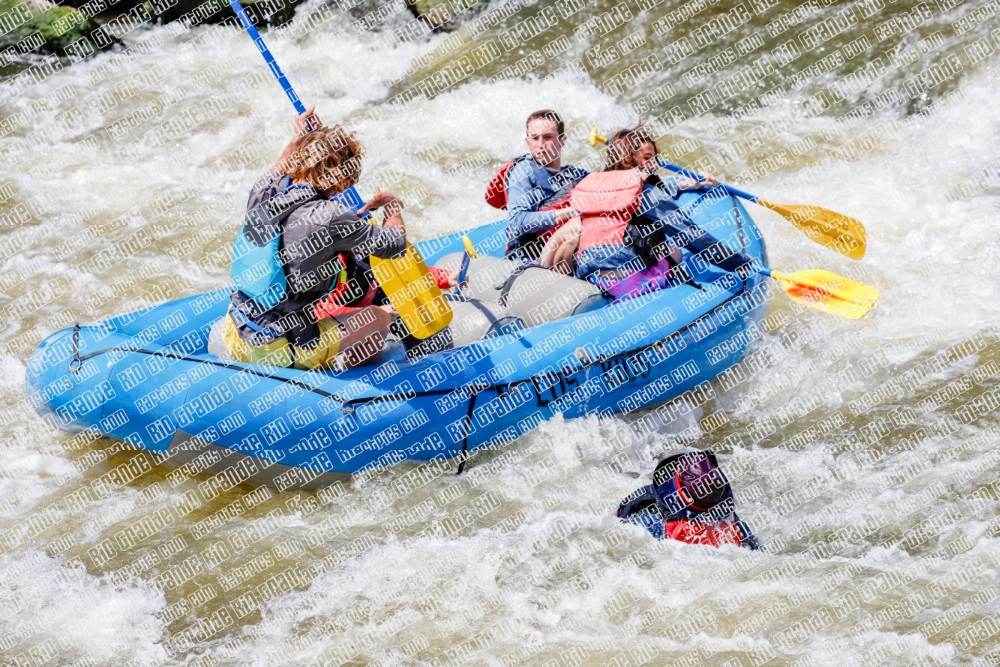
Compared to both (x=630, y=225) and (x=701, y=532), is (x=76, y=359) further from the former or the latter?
(x=701, y=532)

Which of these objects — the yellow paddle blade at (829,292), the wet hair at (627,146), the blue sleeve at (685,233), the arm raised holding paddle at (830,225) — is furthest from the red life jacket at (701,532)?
the arm raised holding paddle at (830,225)

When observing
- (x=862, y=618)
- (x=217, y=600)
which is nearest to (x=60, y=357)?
(x=217, y=600)

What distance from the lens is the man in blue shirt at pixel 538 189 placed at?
5086 millimetres

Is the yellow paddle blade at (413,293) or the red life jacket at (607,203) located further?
the red life jacket at (607,203)

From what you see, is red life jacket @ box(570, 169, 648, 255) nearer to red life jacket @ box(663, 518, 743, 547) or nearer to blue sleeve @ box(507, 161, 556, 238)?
blue sleeve @ box(507, 161, 556, 238)

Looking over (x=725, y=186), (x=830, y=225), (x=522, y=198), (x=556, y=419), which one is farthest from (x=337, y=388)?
(x=830, y=225)

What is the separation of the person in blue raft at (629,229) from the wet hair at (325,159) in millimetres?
1475

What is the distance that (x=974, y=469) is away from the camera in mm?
4613

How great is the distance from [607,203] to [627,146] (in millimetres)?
275

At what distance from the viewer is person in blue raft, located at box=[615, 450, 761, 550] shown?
4.04 meters

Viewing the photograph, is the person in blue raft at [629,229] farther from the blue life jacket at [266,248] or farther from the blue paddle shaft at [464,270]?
the blue life jacket at [266,248]

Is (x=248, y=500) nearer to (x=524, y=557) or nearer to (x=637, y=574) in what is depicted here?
(x=524, y=557)

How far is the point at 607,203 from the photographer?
5055 mm

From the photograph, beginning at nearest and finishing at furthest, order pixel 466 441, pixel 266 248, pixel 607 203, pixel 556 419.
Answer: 1. pixel 266 248
2. pixel 466 441
3. pixel 556 419
4. pixel 607 203
